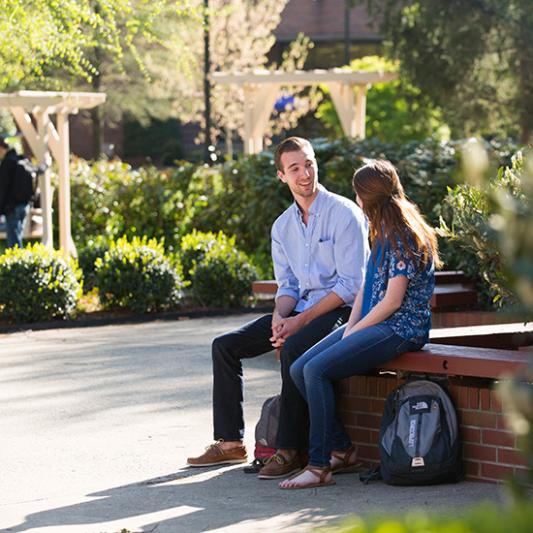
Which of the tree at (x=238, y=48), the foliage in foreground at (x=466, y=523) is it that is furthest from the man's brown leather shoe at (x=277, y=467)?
the tree at (x=238, y=48)

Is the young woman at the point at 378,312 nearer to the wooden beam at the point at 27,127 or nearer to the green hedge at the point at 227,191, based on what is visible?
the green hedge at the point at 227,191

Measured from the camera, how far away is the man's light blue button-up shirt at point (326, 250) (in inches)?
240

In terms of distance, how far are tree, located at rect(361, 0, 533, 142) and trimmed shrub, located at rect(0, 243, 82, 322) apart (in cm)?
1340

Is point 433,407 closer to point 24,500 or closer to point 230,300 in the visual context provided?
point 24,500

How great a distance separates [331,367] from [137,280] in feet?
25.2

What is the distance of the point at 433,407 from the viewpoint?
5.41 meters

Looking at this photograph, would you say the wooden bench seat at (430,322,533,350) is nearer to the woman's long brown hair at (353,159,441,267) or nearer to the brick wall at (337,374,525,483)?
the brick wall at (337,374,525,483)

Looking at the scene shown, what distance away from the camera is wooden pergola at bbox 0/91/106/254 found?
15.8m

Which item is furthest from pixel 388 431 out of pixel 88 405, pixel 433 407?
pixel 88 405

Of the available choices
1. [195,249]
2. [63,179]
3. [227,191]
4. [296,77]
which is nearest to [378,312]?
[195,249]

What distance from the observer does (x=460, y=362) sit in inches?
214

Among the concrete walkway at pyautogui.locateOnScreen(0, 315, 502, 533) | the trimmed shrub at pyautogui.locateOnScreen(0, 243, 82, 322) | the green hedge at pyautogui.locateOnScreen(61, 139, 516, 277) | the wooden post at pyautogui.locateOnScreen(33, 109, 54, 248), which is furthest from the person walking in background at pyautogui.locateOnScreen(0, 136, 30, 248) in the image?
the concrete walkway at pyautogui.locateOnScreen(0, 315, 502, 533)

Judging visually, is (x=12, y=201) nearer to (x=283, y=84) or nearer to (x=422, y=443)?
(x=283, y=84)

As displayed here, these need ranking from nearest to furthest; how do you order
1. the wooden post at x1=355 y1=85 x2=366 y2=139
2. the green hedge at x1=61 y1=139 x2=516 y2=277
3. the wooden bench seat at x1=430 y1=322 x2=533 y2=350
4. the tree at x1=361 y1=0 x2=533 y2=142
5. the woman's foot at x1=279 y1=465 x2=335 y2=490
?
1. the woman's foot at x1=279 y1=465 x2=335 y2=490
2. the wooden bench seat at x1=430 y1=322 x2=533 y2=350
3. the green hedge at x1=61 y1=139 x2=516 y2=277
4. the wooden post at x1=355 y1=85 x2=366 y2=139
5. the tree at x1=361 y1=0 x2=533 y2=142
